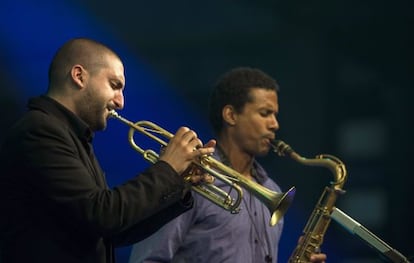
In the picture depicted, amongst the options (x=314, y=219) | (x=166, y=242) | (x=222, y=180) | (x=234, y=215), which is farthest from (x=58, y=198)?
(x=314, y=219)

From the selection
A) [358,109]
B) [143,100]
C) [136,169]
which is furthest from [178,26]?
[358,109]

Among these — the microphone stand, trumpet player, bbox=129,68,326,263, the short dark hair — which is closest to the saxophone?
trumpet player, bbox=129,68,326,263

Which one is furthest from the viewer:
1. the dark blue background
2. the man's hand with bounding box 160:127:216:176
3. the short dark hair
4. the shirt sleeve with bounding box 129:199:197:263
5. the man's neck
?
the dark blue background

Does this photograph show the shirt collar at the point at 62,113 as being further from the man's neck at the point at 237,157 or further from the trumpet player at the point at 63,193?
the man's neck at the point at 237,157

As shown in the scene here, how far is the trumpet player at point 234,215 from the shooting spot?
329 centimetres

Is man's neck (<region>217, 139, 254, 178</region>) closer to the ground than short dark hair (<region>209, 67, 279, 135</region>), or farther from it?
closer to the ground

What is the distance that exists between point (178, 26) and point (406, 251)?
6.15ft

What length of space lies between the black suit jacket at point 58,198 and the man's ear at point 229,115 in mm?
1341

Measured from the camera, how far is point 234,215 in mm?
3395

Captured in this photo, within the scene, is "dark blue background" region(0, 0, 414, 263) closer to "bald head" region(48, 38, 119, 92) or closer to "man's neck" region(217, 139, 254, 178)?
"man's neck" region(217, 139, 254, 178)

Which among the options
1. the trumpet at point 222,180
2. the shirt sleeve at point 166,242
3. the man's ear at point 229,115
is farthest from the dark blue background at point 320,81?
the trumpet at point 222,180

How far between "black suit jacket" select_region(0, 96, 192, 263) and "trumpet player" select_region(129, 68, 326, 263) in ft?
3.08

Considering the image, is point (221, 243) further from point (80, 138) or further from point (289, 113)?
point (289, 113)

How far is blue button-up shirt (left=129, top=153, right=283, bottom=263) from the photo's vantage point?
3283 mm
